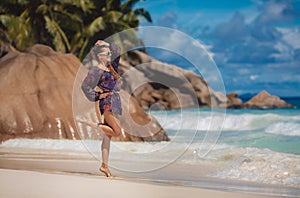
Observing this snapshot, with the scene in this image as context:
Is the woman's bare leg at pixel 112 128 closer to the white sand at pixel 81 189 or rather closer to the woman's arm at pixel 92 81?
the woman's arm at pixel 92 81

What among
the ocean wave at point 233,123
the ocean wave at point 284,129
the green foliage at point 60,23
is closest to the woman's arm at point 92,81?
the ocean wave at point 233,123

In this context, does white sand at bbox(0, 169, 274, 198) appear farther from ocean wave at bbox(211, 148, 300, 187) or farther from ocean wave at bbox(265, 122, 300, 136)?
ocean wave at bbox(265, 122, 300, 136)

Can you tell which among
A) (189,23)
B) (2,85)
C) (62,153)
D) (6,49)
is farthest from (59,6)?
(62,153)

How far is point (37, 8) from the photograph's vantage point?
15.7 metres

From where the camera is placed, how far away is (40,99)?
27.6 feet

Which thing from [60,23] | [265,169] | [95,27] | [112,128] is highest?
[112,128]

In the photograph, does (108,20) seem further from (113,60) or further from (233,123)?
(113,60)

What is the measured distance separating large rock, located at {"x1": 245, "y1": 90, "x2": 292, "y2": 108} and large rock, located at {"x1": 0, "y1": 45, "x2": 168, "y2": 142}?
14.8 meters

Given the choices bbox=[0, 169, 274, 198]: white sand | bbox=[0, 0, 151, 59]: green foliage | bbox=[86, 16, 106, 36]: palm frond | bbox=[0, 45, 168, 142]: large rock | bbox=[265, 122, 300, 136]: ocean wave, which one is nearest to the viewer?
bbox=[0, 169, 274, 198]: white sand

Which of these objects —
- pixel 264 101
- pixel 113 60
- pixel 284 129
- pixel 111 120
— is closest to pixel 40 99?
pixel 113 60

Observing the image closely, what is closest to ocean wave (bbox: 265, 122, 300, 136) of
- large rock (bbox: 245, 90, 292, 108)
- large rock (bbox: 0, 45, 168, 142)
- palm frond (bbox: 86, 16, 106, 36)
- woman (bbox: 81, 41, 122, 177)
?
large rock (bbox: 0, 45, 168, 142)

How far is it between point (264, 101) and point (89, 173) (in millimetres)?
19038

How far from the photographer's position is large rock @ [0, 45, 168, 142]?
8062mm

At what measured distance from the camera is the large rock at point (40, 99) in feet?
26.5
